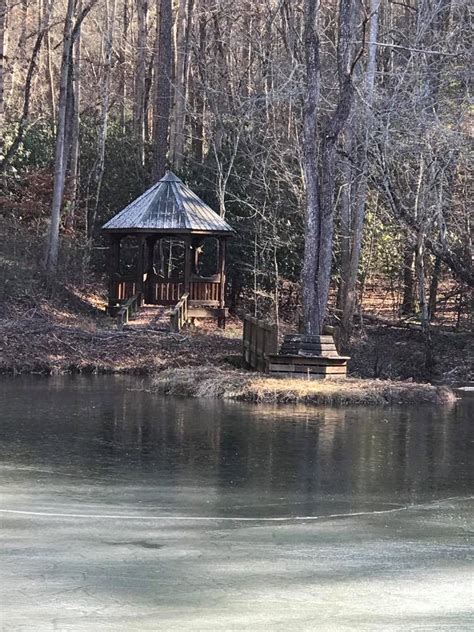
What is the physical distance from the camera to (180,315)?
92.5ft

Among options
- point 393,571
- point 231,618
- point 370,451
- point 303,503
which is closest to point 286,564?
point 393,571

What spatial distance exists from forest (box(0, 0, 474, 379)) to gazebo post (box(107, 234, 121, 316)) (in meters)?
1.35

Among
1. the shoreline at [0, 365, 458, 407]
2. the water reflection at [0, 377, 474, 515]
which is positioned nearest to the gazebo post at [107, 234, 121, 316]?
the shoreline at [0, 365, 458, 407]

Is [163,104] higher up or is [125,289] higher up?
[163,104]

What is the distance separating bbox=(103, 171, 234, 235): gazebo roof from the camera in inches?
1158

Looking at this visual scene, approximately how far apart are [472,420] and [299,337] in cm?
494

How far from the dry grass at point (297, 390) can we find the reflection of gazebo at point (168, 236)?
33.0 ft

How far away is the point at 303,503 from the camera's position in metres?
10.2

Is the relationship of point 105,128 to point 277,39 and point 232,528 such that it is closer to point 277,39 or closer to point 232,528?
point 277,39

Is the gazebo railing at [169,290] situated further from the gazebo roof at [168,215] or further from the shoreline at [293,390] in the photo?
the shoreline at [293,390]

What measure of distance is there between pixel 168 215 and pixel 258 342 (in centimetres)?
780

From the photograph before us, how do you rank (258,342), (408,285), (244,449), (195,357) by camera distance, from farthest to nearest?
(408,285) → (195,357) → (258,342) → (244,449)

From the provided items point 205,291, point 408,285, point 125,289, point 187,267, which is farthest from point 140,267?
point 408,285

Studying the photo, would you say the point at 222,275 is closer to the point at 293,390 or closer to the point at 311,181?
the point at 311,181
